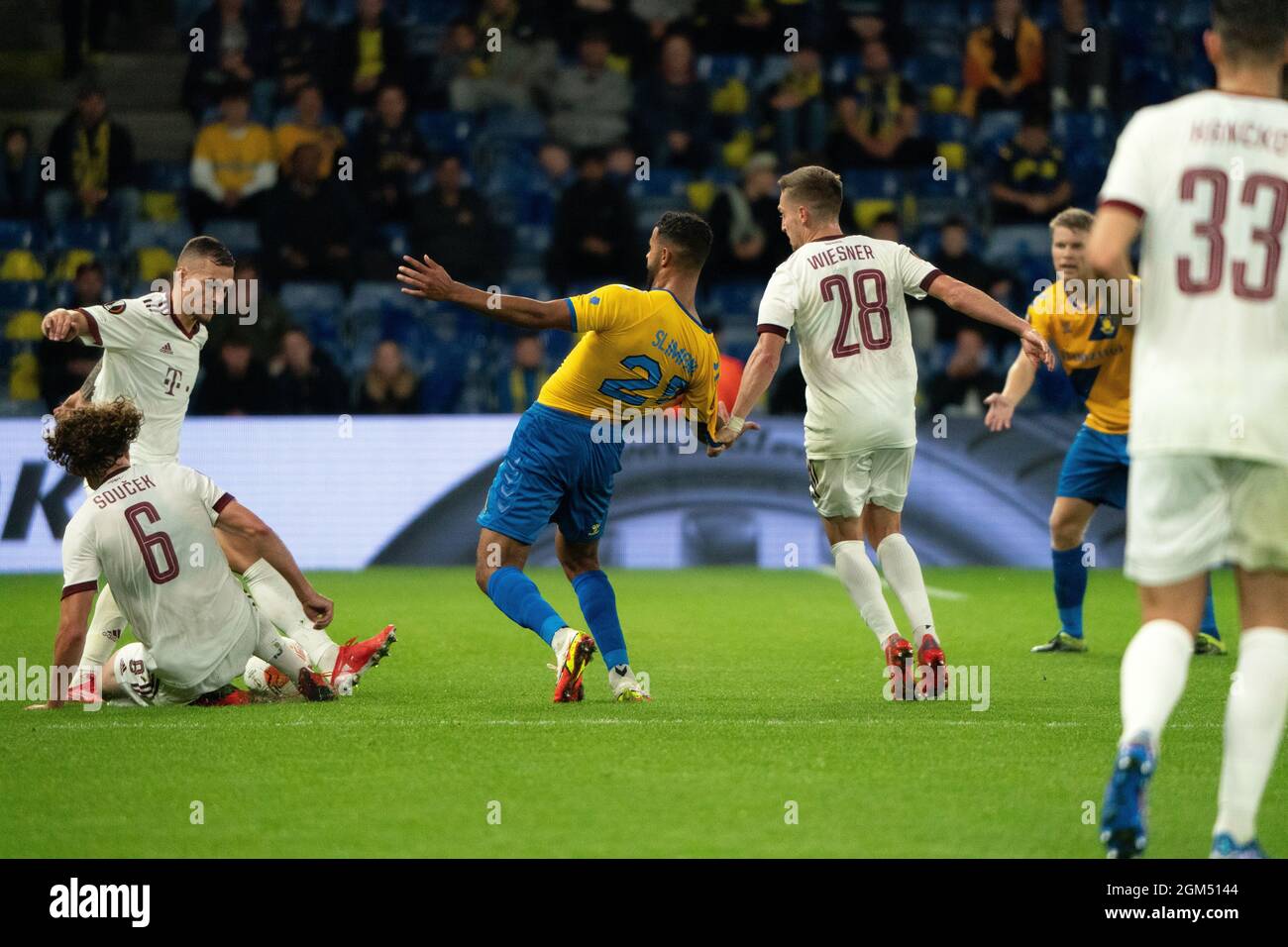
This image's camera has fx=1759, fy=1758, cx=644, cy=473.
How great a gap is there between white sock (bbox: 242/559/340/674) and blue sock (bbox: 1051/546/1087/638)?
418cm

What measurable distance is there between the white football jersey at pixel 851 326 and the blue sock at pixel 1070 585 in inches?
83.9

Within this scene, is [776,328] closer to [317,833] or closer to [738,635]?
[738,635]

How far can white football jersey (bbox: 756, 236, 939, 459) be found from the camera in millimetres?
7859

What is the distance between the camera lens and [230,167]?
59.3 ft

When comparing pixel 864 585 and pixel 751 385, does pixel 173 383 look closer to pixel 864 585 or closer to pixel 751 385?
pixel 751 385

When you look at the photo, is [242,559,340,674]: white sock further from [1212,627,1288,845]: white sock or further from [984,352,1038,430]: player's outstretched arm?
[1212,627,1288,845]: white sock

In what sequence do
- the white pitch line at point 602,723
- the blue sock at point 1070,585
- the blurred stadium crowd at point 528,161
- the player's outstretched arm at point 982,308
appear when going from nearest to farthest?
1. the white pitch line at point 602,723
2. the player's outstretched arm at point 982,308
3. the blue sock at point 1070,585
4. the blurred stadium crowd at point 528,161

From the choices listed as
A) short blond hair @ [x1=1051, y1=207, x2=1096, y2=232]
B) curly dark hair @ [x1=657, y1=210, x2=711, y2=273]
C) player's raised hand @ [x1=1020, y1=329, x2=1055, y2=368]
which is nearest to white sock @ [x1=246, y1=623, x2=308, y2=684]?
curly dark hair @ [x1=657, y1=210, x2=711, y2=273]

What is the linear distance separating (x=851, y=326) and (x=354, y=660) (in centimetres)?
265

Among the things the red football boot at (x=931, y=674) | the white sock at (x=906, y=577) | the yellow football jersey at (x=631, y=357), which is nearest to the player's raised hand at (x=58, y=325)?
the yellow football jersey at (x=631, y=357)

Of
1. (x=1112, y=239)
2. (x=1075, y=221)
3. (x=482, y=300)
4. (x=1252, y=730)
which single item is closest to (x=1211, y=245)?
(x=1112, y=239)
